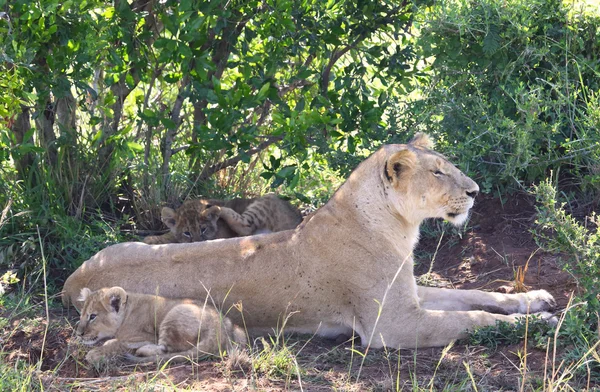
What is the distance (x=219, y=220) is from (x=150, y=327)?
2.09 meters

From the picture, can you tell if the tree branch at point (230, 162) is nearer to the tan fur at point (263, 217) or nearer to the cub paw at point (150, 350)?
the tan fur at point (263, 217)

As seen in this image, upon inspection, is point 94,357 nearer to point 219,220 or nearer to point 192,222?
point 192,222

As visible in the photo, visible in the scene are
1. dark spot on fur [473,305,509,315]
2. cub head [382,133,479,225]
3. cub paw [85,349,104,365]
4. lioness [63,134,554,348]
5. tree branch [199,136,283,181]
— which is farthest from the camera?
tree branch [199,136,283,181]

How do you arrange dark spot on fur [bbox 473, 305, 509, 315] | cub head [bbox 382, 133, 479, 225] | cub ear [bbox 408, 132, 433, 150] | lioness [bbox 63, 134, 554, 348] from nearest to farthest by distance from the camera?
1. lioness [bbox 63, 134, 554, 348]
2. cub head [bbox 382, 133, 479, 225]
3. dark spot on fur [bbox 473, 305, 509, 315]
4. cub ear [bbox 408, 132, 433, 150]

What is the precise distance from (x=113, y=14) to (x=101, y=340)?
8.53ft

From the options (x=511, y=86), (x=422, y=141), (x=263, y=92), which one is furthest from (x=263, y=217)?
(x=511, y=86)

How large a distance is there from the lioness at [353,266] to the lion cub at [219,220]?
Result: 4.58 feet

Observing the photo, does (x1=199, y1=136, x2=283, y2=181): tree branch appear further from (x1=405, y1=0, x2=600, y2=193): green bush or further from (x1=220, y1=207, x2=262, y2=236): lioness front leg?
(x1=405, y1=0, x2=600, y2=193): green bush

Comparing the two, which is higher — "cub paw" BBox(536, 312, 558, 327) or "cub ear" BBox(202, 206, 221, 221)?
"cub ear" BBox(202, 206, 221, 221)

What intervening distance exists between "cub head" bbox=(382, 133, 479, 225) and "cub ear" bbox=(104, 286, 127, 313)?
185 cm

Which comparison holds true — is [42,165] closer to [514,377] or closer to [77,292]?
[77,292]

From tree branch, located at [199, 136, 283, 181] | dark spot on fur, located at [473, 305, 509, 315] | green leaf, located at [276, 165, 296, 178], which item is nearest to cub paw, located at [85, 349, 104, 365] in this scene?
green leaf, located at [276, 165, 296, 178]

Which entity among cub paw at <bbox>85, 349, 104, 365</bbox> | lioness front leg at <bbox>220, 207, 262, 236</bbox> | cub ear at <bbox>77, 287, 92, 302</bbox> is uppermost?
lioness front leg at <bbox>220, 207, 262, 236</bbox>

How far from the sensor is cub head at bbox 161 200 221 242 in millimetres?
7234
